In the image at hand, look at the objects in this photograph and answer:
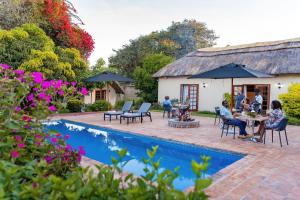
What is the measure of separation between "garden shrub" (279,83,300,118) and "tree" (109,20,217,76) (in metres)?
16.1

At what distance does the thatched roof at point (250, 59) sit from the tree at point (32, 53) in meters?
7.65

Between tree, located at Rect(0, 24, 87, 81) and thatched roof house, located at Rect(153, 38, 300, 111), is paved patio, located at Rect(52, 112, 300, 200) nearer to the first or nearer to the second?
thatched roof house, located at Rect(153, 38, 300, 111)

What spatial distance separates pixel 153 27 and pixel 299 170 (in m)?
26.6

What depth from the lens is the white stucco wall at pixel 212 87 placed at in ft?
46.7

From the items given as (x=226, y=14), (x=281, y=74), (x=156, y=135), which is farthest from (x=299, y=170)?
(x=226, y=14)

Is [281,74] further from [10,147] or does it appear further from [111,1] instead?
[10,147]

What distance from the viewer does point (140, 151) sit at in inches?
317

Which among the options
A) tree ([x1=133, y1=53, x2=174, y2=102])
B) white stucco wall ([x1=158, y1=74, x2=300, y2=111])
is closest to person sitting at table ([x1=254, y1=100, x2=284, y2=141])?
white stucco wall ([x1=158, y1=74, x2=300, y2=111])

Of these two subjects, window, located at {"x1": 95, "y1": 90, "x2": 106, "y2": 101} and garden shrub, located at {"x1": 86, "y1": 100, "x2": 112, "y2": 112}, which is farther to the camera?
window, located at {"x1": 95, "y1": 90, "x2": 106, "y2": 101}

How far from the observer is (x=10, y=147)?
7.66ft

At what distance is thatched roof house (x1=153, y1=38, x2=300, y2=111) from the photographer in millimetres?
14352

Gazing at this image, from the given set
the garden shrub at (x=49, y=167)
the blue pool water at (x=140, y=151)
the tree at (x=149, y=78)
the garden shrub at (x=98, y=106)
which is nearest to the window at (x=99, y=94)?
the tree at (x=149, y=78)

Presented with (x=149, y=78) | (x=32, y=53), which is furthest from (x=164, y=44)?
(x=32, y=53)

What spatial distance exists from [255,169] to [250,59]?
12.6 metres
